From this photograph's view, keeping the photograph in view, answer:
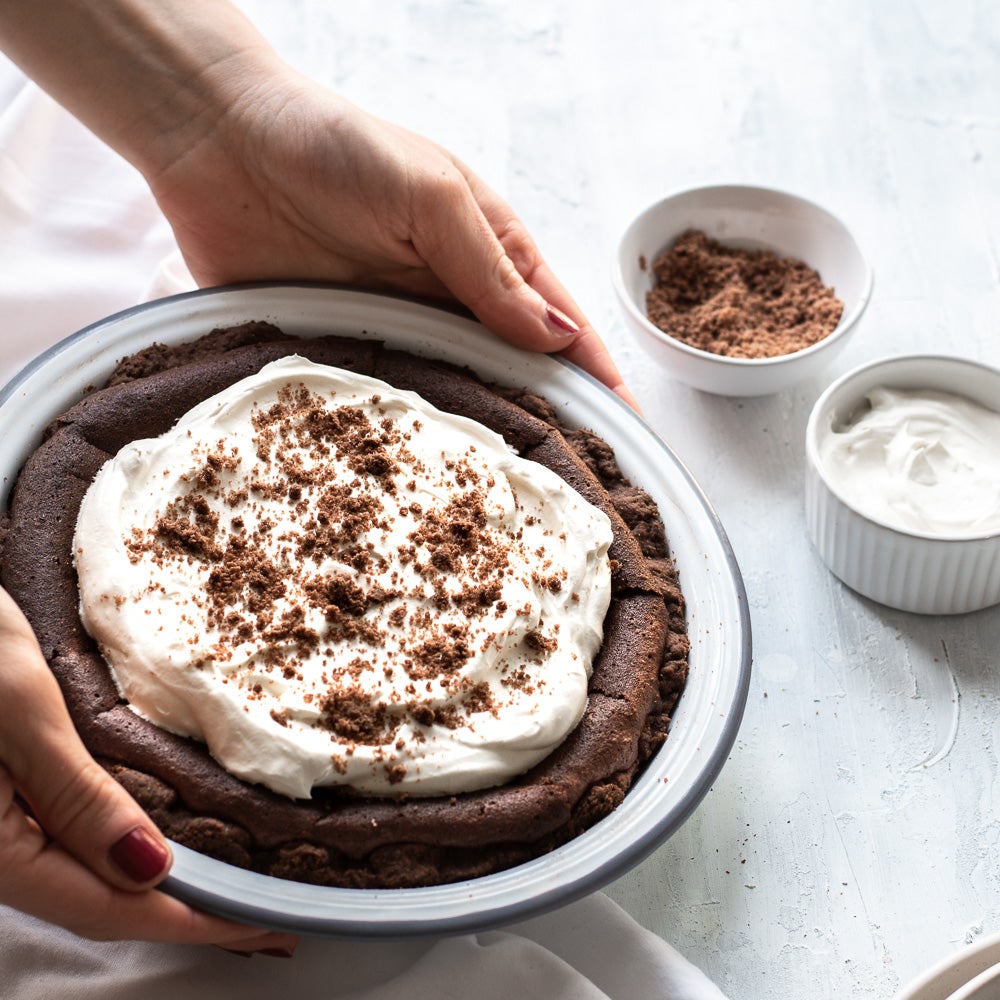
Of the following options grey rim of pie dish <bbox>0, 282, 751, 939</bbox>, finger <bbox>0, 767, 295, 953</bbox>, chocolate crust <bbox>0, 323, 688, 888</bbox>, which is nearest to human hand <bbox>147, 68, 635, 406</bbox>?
grey rim of pie dish <bbox>0, 282, 751, 939</bbox>

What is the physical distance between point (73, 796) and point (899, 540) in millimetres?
Result: 1901

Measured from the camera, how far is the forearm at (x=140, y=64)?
302cm

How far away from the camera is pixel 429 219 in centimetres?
290

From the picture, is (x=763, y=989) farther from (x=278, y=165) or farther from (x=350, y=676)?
(x=278, y=165)

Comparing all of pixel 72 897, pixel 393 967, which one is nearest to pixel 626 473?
pixel 393 967

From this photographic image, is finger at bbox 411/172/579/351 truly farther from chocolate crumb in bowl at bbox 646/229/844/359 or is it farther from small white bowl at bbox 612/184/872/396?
chocolate crumb in bowl at bbox 646/229/844/359

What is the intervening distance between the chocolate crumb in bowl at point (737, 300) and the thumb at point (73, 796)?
2.04 m

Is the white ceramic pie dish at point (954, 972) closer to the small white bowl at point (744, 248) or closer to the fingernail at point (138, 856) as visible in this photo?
the fingernail at point (138, 856)

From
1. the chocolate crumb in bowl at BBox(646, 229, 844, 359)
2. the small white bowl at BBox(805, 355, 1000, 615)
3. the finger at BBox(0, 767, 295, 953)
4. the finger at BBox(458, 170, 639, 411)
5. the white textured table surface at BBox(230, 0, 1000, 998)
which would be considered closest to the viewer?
the finger at BBox(0, 767, 295, 953)

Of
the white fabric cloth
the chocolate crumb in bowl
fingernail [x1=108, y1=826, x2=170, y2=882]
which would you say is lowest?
the white fabric cloth

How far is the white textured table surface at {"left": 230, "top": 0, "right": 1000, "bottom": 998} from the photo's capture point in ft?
8.57

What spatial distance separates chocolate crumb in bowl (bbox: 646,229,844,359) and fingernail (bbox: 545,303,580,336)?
1.99 feet

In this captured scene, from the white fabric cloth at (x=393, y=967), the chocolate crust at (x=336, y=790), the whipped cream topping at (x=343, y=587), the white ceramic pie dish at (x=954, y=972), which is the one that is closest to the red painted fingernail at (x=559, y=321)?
the chocolate crust at (x=336, y=790)

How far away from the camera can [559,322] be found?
289 centimetres
